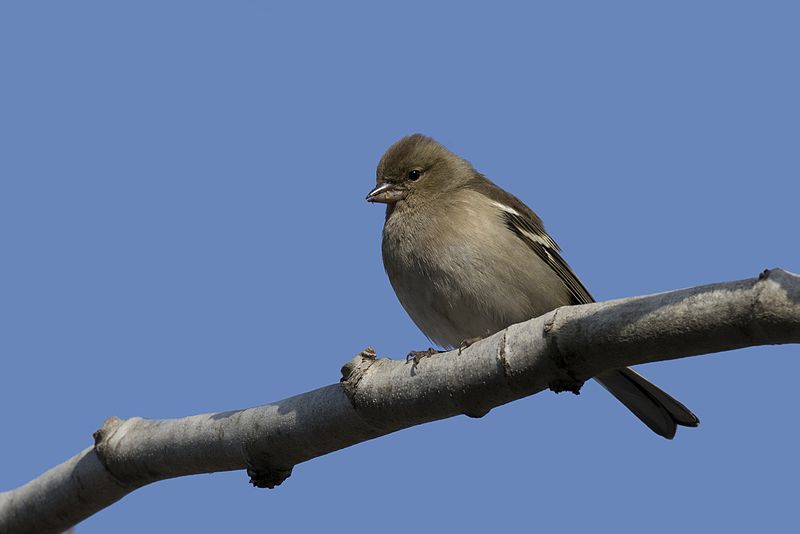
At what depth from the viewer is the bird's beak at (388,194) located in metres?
8.66

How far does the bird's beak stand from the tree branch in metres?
3.58

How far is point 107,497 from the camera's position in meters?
5.81

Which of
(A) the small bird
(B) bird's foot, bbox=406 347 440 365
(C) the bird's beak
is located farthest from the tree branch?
(C) the bird's beak

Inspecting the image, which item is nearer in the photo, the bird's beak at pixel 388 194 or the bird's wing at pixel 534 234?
the bird's wing at pixel 534 234

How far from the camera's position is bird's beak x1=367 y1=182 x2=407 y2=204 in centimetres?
866

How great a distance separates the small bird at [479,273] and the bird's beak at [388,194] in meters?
0.07

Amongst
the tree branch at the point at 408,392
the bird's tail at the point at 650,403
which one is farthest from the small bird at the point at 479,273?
the tree branch at the point at 408,392

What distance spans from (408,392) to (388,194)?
13.2 ft

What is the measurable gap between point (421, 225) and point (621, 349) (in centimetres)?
390

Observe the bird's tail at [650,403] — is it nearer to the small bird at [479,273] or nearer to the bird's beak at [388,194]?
the small bird at [479,273]

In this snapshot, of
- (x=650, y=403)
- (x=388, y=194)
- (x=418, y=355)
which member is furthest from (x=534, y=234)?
(x=418, y=355)

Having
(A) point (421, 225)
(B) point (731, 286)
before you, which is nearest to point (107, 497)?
(A) point (421, 225)

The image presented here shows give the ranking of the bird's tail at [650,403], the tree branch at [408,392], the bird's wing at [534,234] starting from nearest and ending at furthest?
the tree branch at [408,392] → the bird's tail at [650,403] → the bird's wing at [534,234]

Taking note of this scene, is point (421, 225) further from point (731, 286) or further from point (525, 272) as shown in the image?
point (731, 286)
